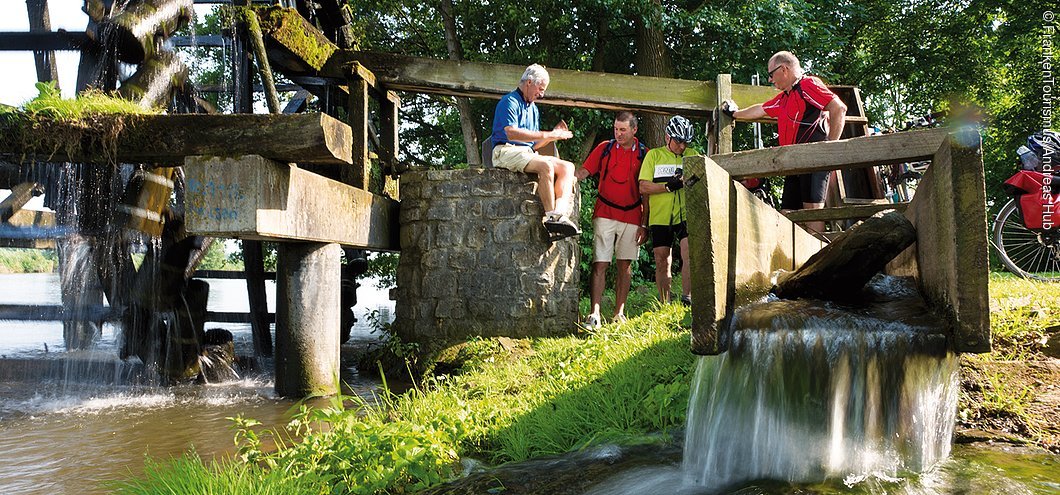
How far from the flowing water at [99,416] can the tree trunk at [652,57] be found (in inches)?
261

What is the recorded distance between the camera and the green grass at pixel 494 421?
3488 millimetres

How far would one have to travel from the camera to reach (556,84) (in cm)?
759

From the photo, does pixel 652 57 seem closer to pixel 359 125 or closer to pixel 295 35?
Answer: pixel 295 35

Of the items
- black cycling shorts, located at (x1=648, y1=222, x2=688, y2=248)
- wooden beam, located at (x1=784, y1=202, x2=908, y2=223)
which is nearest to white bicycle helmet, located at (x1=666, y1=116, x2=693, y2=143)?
black cycling shorts, located at (x1=648, y1=222, x2=688, y2=248)

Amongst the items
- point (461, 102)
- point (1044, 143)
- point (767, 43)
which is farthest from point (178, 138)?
point (767, 43)

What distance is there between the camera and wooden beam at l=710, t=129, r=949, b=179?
3238mm

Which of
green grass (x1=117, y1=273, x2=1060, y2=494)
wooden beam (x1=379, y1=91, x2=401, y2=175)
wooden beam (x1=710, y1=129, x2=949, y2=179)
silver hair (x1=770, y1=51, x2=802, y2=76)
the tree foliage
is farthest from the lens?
the tree foliage

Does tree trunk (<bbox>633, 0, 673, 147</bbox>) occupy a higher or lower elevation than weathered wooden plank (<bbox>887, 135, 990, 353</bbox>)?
higher

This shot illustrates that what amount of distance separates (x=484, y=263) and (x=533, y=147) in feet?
3.59

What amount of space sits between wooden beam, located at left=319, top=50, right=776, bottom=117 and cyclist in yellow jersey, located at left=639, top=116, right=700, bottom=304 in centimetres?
131

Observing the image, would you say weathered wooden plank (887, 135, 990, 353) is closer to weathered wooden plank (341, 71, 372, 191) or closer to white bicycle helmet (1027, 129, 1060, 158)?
weathered wooden plank (341, 71, 372, 191)

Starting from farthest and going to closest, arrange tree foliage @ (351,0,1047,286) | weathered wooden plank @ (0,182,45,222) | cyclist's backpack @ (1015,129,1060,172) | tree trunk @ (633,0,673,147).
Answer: tree foliage @ (351,0,1047,286), tree trunk @ (633,0,673,147), weathered wooden plank @ (0,182,45,222), cyclist's backpack @ (1015,129,1060,172)

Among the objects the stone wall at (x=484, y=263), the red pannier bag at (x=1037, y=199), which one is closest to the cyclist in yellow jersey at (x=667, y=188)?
the stone wall at (x=484, y=263)

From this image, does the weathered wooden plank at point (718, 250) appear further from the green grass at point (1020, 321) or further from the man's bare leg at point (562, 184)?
the man's bare leg at point (562, 184)
